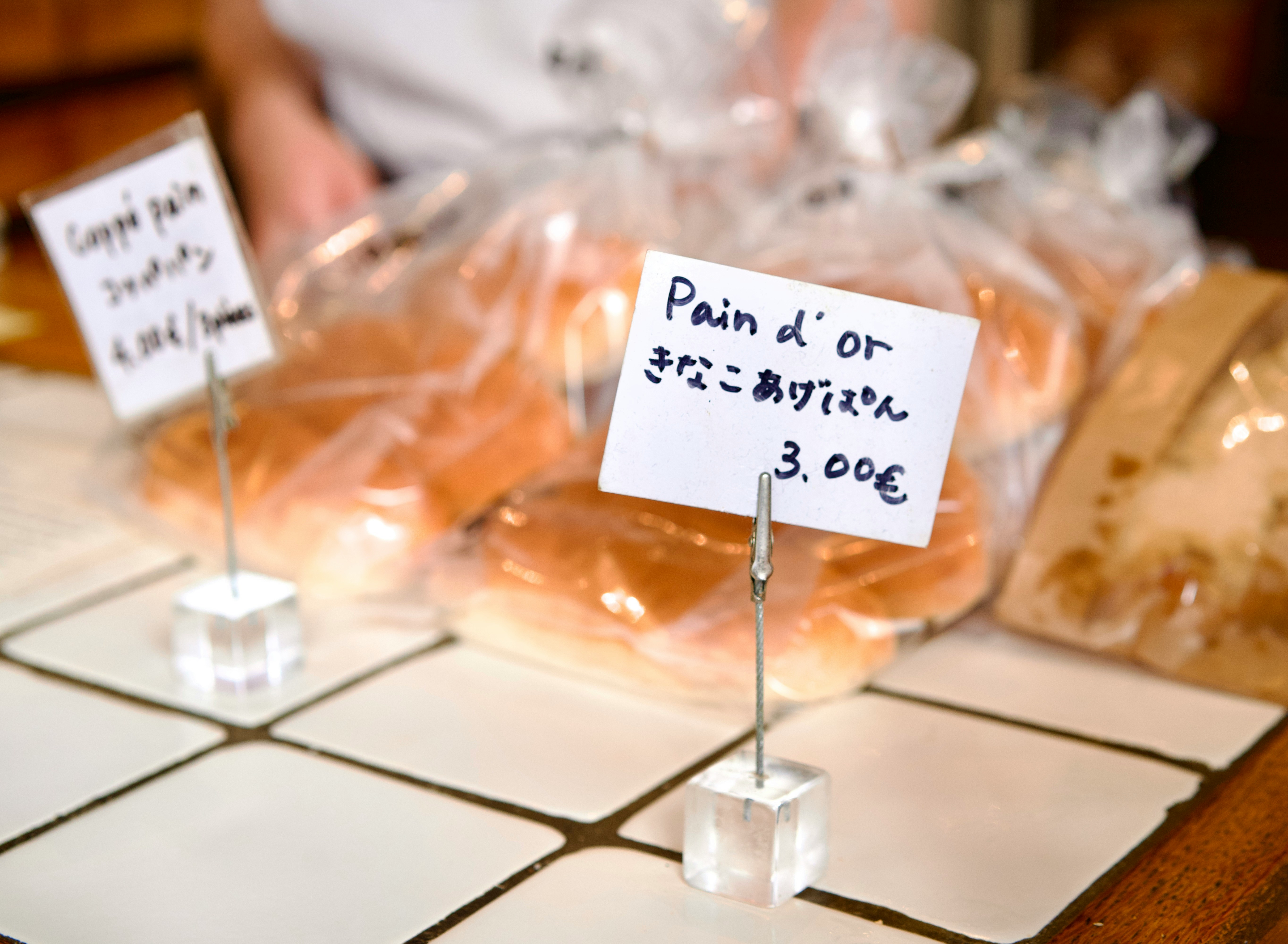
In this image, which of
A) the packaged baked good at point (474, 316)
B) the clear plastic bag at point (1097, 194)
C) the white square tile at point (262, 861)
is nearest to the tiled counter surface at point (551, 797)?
the white square tile at point (262, 861)

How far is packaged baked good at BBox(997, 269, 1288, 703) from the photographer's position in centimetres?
79

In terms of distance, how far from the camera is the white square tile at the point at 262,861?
58 centimetres

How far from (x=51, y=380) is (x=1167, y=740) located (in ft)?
3.74

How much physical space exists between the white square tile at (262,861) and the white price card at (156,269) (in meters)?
0.27

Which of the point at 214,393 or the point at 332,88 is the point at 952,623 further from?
the point at 332,88

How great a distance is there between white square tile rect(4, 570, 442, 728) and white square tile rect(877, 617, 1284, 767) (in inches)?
12.7

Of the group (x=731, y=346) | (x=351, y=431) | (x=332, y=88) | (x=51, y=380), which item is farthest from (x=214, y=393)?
(x=332, y=88)

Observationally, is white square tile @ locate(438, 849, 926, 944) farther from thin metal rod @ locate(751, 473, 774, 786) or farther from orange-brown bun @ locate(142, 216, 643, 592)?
orange-brown bun @ locate(142, 216, 643, 592)

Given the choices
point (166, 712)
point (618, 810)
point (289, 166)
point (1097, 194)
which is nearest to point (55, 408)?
point (289, 166)

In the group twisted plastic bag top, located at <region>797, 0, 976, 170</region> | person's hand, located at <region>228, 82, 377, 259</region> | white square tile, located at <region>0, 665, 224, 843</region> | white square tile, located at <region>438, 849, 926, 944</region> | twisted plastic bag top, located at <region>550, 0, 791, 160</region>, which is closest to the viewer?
white square tile, located at <region>438, 849, 926, 944</region>

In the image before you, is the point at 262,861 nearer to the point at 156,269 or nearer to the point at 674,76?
the point at 156,269

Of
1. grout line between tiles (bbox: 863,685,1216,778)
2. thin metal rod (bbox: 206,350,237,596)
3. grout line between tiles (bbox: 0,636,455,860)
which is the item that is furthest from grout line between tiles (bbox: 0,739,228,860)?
grout line between tiles (bbox: 863,685,1216,778)

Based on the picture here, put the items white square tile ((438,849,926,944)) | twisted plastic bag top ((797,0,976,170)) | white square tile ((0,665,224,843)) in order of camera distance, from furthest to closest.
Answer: twisted plastic bag top ((797,0,976,170))
white square tile ((0,665,224,843))
white square tile ((438,849,926,944))

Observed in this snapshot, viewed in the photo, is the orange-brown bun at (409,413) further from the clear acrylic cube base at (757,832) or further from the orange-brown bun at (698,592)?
the clear acrylic cube base at (757,832)
